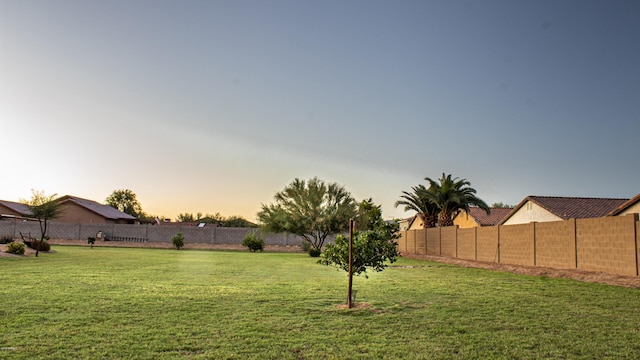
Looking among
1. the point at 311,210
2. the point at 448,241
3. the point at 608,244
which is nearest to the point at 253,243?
the point at 311,210

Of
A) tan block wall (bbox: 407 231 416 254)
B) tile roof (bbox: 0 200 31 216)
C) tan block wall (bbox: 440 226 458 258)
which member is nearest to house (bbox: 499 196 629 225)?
tan block wall (bbox: 440 226 458 258)

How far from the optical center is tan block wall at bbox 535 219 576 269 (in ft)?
58.1

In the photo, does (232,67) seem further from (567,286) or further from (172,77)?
(567,286)

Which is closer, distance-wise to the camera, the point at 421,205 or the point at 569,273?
the point at 569,273

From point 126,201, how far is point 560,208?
10480 centimetres

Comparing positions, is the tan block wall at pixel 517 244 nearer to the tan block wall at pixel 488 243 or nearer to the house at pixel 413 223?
the tan block wall at pixel 488 243

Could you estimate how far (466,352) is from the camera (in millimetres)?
5844

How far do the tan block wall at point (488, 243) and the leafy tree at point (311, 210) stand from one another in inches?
540

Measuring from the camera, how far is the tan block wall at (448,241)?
29.1 metres

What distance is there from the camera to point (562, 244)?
18.3 metres

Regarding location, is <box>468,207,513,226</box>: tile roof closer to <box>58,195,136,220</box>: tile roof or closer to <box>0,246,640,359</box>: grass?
<box>0,246,640,359</box>: grass

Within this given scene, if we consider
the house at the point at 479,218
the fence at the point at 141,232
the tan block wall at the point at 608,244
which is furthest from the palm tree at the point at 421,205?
the tan block wall at the point at 608,244

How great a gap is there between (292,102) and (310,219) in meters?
17.9

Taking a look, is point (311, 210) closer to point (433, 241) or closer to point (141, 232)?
point (433, 241)
